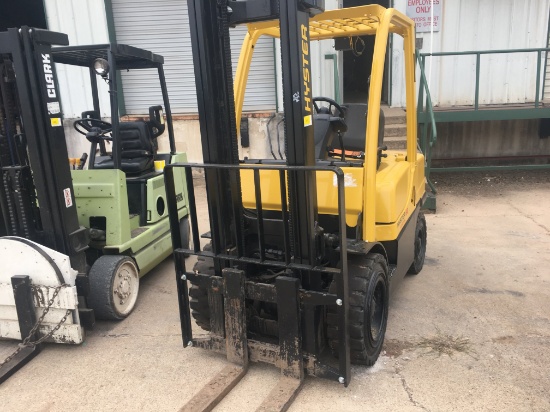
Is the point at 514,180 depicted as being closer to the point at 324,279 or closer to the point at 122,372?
the point at 324,279

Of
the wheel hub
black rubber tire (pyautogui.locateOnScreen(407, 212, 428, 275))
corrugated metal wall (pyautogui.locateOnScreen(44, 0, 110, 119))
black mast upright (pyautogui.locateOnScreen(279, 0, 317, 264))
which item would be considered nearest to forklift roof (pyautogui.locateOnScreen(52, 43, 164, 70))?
the wheel hub

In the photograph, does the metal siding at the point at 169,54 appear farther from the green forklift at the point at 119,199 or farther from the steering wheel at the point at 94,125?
the steering wheel at the point at 94,125

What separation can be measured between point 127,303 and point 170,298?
17.4 inches

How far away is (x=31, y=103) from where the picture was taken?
3.51 meters

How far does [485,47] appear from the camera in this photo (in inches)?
363

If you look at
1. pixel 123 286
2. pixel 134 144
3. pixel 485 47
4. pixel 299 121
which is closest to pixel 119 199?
pixel 123 286

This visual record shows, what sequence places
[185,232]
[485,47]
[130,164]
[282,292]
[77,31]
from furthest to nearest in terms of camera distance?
[77,31] → [485,47] → [185,232] → [130,164] → [282,292]

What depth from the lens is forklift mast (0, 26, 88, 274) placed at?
3.45 meters

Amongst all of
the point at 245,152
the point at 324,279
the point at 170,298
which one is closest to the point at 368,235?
the point at 324,279

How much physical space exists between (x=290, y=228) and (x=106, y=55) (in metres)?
2.86

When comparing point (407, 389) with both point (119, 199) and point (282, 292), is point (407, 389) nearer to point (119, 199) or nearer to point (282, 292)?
point (282, 292)

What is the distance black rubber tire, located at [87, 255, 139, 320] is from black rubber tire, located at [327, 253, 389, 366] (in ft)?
6.44

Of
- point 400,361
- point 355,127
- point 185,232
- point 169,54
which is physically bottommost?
point 400,361

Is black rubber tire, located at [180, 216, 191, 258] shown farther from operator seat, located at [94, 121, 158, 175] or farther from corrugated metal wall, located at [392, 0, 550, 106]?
corrugated metal wall, located at [392, 0, 550, 106]
